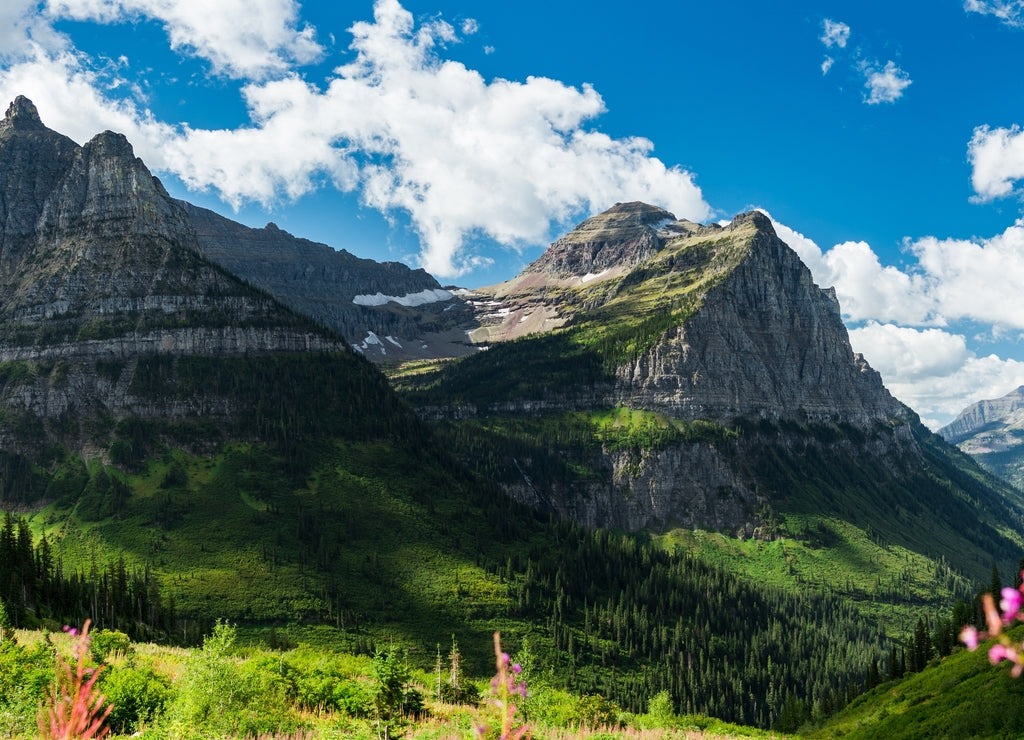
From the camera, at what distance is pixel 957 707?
63.1m

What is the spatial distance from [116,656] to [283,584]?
476 ft

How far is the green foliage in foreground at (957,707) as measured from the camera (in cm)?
5341

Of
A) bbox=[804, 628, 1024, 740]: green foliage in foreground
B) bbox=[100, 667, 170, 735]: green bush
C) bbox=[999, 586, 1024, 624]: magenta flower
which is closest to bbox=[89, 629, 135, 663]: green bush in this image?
bbox=[100, 667, 170, 735]: green bush

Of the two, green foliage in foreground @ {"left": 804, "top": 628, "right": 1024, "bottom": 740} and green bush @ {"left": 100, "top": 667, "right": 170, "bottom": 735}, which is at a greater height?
green bush @ {"left": 100, "top": 667, "right": 170, "bottom": 735}

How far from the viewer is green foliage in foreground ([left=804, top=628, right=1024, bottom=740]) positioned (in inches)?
2103

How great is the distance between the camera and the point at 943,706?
2648 inches

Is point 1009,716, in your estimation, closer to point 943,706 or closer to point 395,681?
point 943,706

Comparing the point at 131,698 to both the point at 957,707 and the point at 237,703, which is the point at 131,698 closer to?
the point at 237,703

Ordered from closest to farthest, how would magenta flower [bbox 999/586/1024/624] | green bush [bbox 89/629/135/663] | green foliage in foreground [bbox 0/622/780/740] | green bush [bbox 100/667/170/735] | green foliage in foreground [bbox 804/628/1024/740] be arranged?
magenta flower [bbox 999/586/1024/624], green foliage in foreground [bbox 0/622/780/740], green bush [bbox 100/667/170/735], green bush [bbox 89/629/135/663], green foliage in foreground [bbox 804/628/1024/740]

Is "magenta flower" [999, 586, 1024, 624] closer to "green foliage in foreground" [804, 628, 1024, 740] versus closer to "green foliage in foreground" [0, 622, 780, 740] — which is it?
"green foliage in foreground" [0, 622, 780, 740]

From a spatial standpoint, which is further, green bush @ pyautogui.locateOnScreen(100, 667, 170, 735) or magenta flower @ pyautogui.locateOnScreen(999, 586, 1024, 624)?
green bush @ pyautogui.locateOnScreen(100, 667, 170, 735)

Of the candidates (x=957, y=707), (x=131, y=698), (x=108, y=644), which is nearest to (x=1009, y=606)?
(x=131, y=698)

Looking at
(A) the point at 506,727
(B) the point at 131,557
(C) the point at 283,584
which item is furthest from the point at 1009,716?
(B) the point at 131,557

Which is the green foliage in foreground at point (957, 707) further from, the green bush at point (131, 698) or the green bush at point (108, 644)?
the green bush at point (108, 644)
